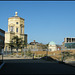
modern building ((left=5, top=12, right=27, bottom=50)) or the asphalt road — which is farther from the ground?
modern building ((left=5, top=12, right=27, bottom=50))

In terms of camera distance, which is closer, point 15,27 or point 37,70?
point 37,70

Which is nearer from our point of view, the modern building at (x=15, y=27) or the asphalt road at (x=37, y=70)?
the asphalt road at (x=37, y=70)

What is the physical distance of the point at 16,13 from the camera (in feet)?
248

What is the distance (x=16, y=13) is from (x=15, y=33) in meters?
8.28

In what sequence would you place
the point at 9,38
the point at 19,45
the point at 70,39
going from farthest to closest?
1. the point at 70,39
2. the point at 9,38
3. the point at 19,45

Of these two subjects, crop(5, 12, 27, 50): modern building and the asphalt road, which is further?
crop(5, 12, 27, 50): modern building

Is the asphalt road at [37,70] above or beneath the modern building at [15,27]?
beneath

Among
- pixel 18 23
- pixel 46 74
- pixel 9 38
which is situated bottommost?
pixel 46 74

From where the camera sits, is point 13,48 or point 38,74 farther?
point 13,48

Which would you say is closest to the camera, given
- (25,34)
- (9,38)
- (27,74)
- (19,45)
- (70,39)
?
(27,74)

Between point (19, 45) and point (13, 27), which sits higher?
point (13, 27)

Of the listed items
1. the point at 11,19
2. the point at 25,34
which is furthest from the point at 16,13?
the point at 25,34

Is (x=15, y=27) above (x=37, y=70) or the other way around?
above

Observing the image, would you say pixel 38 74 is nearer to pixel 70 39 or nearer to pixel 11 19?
pixel 11 19
